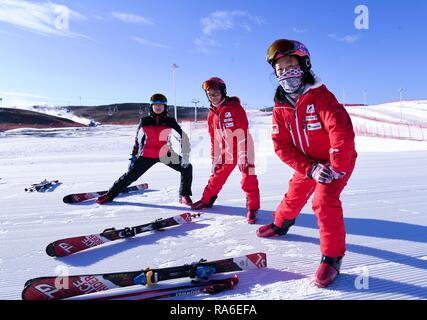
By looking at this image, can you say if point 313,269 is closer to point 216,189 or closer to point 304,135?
point 304,135

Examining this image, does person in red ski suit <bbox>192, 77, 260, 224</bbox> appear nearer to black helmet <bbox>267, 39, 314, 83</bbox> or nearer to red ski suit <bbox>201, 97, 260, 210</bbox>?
red ski suit <bbox>201, 97, 260, 210</bbox>

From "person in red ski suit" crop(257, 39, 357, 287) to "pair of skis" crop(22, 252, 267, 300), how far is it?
0.72 metres

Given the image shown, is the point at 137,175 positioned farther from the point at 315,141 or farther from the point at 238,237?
the point at 315,141

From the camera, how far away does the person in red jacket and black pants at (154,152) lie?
4.83 meters

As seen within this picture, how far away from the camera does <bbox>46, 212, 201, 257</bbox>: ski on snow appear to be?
2885 millimetres

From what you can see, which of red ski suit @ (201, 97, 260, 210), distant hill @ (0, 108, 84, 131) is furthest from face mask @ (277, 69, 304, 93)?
distant hill @ (0, 108, 84, 131)

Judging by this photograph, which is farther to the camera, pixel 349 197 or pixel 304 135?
pixel 349 197

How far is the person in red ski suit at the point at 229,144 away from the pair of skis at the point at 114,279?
53.7 inches

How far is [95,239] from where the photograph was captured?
310cm

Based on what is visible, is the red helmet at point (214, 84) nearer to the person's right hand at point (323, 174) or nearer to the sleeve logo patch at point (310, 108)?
the sleeve logo patch at point (310, 108)

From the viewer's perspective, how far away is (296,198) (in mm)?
3000
